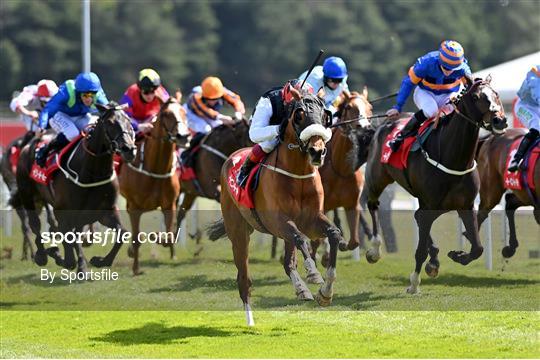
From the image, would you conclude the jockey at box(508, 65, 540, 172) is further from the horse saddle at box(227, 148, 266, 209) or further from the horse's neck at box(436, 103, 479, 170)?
the horse saddle at box(227, 148, 266, 209)

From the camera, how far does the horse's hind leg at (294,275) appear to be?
305 inches

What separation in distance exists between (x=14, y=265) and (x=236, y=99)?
3.08 m

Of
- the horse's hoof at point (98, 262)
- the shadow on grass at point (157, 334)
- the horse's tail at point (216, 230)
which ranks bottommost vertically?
the shadow on grass at point (157, 334)

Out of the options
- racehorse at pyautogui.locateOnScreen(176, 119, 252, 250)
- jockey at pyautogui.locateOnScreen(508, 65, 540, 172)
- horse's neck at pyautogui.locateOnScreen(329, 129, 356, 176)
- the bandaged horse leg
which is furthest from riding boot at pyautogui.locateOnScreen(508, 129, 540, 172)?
racehorse at pyautogui.locateOnScreen(176, 119, 252, 250)

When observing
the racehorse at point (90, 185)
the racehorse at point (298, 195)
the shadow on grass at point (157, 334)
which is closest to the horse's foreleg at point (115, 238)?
the racehorse at point (90, 185)

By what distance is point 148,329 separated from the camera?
8.90 metres

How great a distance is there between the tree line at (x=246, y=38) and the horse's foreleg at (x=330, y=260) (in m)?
28.1

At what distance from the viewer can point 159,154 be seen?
11578 millimetres

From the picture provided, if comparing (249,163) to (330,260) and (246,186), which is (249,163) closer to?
(246,186)

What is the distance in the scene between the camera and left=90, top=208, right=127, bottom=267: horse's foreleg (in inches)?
376

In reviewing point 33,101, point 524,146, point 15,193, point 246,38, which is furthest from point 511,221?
point 246,38

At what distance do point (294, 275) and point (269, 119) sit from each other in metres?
1.03

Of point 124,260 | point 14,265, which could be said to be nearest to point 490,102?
point 124,260

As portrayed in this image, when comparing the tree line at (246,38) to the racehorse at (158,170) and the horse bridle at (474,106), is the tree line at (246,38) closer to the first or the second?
the racehorse at (158,170)
